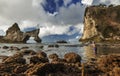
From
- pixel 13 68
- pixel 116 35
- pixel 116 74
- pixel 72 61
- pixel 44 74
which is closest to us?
pixel 116 74

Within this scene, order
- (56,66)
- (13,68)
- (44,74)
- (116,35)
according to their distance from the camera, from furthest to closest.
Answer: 1. (116,35)
2. (13,68)
3. (56,66)
4. (44,74)

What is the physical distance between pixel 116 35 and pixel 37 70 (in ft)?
581

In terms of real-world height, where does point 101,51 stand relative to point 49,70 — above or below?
above

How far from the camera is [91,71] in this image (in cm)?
3011

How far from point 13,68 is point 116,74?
11115 millimetres

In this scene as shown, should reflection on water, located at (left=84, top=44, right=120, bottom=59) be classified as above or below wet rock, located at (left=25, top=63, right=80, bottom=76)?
above

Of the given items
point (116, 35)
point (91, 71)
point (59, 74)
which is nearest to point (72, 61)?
point (91, 71)

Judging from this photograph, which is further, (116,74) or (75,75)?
(75,75)

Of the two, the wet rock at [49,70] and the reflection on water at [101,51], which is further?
the reflection on water at [101,51]

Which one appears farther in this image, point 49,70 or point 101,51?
point 101,51

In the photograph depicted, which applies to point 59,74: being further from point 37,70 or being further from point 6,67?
point 6,67

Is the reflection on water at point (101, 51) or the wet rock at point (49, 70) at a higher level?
the reflection on water at point (101, 51)

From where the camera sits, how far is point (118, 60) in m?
34.5

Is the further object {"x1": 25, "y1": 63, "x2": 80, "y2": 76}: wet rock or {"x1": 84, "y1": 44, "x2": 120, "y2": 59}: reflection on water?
{"x1": 84, "y1": 44, "x2": 120, "y2": 59}: reflection on water
